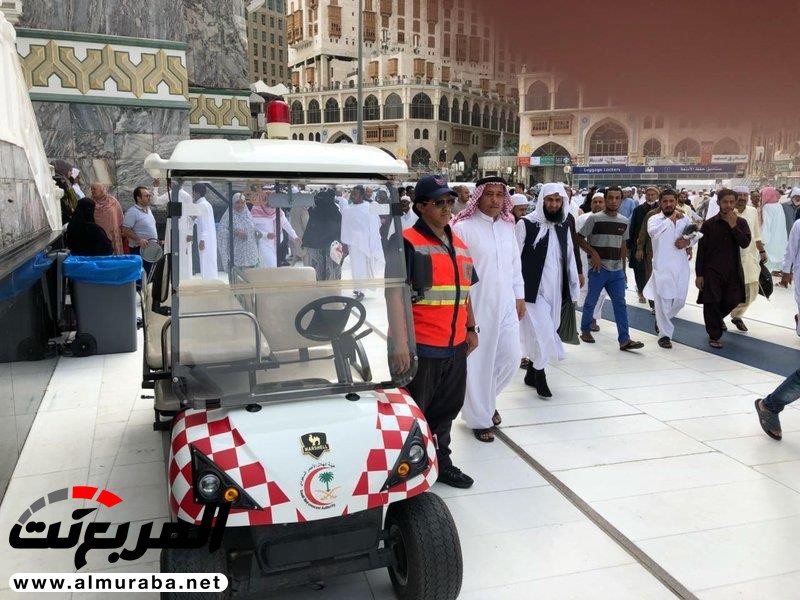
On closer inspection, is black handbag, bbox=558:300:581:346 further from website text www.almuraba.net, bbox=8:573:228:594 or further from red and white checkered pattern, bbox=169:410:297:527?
website text www.almuraba.net, bbox=8:573:228:594

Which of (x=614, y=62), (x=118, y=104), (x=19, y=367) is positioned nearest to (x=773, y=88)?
(x=614, y=62)

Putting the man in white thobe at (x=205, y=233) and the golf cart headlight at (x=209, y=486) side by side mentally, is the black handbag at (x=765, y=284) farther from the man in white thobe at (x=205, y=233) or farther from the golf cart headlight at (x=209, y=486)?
the golf cart headlight at (x=209, y=486)

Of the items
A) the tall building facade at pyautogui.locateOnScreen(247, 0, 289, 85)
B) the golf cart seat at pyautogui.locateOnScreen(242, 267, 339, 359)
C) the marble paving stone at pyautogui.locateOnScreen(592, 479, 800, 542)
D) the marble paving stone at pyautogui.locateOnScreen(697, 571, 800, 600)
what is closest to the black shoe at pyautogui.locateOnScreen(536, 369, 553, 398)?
the marble paving stone at pyautogui.locateOnScreen(592, 479, 800, 542)

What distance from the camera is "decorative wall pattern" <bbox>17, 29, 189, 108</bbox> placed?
31.8 ft

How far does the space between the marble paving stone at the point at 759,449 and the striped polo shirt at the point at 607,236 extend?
2755 millimetres

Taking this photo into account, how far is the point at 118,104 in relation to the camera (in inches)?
407

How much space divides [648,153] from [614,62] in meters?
0.27

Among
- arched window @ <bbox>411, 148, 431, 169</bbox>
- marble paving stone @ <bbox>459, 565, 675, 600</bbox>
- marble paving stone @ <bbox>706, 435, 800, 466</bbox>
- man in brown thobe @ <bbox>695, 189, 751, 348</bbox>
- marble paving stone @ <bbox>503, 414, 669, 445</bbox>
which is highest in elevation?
arched window @ <bbox>411, 148, 431, 169</bbox>

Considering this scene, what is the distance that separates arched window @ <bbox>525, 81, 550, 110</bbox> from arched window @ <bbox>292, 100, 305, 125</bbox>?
86.7m

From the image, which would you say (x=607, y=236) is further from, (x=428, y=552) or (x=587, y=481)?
(x=428, y=552)

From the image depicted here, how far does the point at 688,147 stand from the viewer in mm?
856

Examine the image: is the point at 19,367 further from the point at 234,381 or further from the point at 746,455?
the point at 746,455

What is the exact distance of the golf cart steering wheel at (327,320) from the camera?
3.04 meters

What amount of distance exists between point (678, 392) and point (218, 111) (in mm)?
12073
